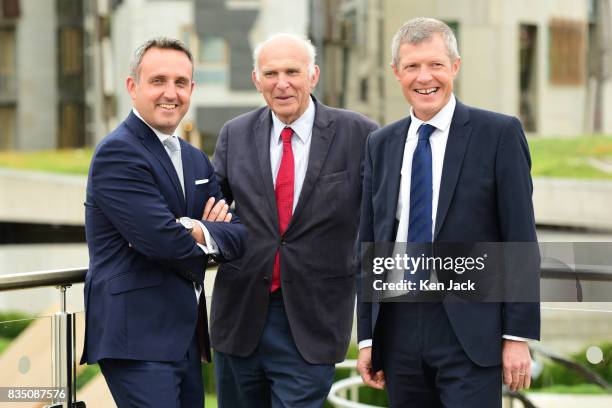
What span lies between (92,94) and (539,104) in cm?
789

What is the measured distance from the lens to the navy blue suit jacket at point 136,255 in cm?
279

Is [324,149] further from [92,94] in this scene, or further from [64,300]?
[92,94]

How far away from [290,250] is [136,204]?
0.65m

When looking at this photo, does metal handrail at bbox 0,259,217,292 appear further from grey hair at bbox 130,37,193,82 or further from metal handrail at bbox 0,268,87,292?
grey hair at bbox 130,37,193,82

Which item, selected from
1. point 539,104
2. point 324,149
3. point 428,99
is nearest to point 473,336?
point 428,99

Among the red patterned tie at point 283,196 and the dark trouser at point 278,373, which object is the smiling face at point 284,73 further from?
the dark trouser at point 278,373

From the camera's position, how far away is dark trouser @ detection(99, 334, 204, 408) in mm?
2822

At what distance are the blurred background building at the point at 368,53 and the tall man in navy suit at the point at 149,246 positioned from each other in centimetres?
1369

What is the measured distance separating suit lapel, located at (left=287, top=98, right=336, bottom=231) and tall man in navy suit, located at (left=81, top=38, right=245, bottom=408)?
13.0 inches

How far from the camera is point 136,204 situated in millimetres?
2785

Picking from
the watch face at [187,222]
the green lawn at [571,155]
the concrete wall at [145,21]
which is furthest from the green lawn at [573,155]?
the watch face at [187,222]

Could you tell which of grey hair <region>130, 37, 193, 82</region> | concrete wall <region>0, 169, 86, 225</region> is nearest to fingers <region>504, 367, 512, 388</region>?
grey hair <region>130, 37, 193, 82</region>

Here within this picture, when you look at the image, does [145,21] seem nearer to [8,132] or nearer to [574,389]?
[8,132]

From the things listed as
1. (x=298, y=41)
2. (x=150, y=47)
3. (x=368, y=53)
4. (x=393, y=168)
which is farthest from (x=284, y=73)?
(x=368, y=53)
